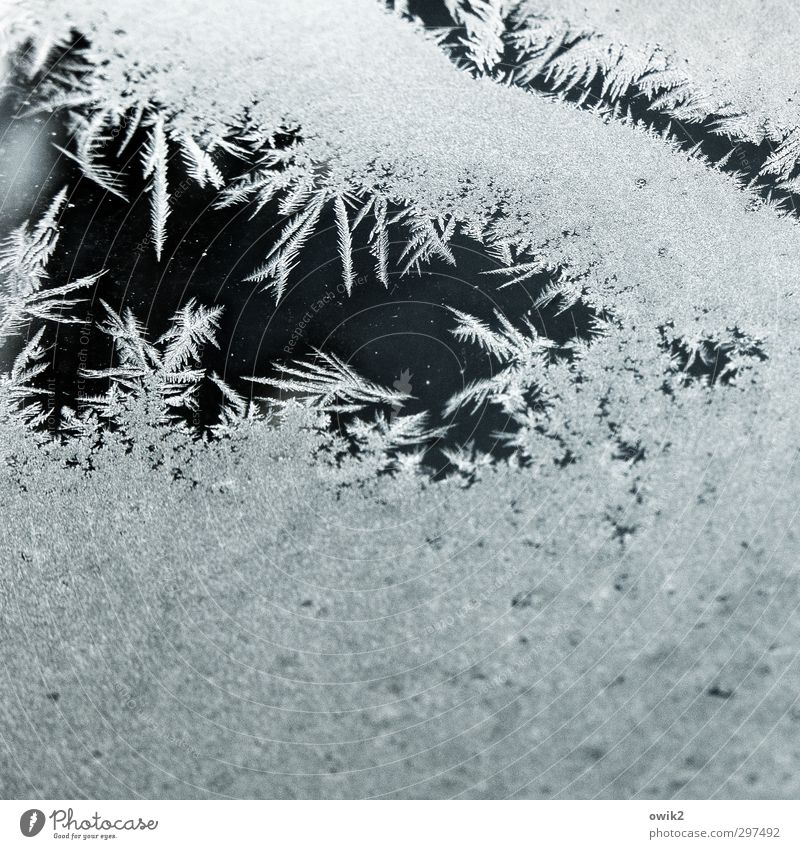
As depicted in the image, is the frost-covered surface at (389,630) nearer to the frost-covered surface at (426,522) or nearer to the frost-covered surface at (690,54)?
the frost-covered surface at (426,522)

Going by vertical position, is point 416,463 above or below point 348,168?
below

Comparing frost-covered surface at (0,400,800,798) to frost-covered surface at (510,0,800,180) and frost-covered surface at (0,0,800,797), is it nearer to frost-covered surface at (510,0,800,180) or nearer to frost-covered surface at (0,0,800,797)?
frost-covered surface at (0,0,800,797)

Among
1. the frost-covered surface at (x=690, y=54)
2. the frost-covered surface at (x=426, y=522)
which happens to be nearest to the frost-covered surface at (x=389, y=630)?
the frost-covered surface at (x=426, y=522)

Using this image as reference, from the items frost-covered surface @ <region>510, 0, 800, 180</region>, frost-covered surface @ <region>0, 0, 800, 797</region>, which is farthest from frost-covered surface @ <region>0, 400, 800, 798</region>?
frost-covered surface @ <region>510, 0, 800, 180</region>

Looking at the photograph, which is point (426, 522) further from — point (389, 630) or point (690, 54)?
point (690, 54)

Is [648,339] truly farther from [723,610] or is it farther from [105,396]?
[105,396]
